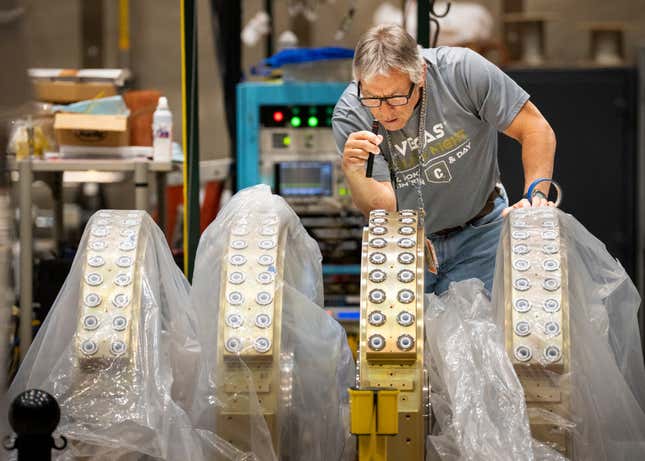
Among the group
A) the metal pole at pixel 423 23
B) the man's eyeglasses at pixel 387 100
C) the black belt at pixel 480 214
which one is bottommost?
the black belt at pixel 480 214

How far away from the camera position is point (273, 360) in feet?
9.20

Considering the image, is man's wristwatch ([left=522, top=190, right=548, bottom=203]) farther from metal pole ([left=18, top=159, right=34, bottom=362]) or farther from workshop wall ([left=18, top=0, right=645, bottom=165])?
workshop wall ([left=18, top=0, right=645, bottom=165])

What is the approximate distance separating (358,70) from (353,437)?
1.02m

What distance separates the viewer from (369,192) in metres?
3.32

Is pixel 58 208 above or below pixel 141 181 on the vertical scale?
below

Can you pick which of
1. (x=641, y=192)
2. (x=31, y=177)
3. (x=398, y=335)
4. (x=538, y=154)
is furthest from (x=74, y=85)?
(x=641, y=192)

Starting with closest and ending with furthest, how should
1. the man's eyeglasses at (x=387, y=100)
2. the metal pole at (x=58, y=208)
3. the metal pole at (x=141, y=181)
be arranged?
the man's eyeglasses at (x=387, y=100)
the metal pole at (x=141, y=181)
the metal pole at (x=58, y=208)

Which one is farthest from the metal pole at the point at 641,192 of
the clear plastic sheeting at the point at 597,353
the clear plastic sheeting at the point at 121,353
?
the clear plastic sheeting at the point at 121,353

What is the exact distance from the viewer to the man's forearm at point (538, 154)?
336 cm

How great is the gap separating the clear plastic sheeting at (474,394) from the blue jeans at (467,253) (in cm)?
57

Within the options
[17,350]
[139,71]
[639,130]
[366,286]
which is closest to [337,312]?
[17,350]

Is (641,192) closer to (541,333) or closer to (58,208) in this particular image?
(58,208)

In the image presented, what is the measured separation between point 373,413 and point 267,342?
0.37m

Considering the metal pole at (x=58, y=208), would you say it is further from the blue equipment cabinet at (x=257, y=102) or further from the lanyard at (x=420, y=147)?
the lanyard at (x=420, y=147)
